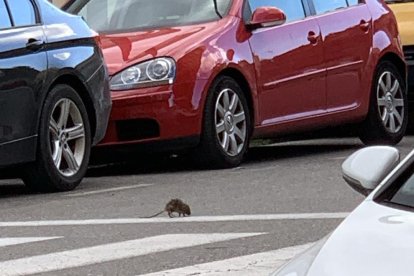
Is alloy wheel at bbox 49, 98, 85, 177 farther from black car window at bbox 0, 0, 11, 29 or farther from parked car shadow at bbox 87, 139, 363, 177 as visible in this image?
parked car shadow at bbox 87, 139, 363, 177

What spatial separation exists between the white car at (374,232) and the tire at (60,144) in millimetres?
6010

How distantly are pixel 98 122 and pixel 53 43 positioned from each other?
0.74 metres

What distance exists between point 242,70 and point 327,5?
173 centimetres

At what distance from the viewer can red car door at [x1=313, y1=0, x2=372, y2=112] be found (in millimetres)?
12914

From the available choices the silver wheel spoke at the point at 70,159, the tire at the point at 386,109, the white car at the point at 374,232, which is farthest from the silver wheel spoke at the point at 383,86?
the white car at the point at 374,232

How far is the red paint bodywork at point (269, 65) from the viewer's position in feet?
37.3

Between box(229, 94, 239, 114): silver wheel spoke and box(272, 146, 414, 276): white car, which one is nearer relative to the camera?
box(272, 146, 414, 276): white car

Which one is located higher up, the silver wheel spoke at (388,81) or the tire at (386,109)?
the silver wheel spoke at (388,81)

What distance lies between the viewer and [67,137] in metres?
10.3

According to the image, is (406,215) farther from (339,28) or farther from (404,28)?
(404,28)

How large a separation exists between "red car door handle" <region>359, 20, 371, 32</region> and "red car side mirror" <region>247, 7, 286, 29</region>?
1.58 meters

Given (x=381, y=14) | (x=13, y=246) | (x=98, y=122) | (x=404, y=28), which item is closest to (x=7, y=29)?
(x=98, y=122)

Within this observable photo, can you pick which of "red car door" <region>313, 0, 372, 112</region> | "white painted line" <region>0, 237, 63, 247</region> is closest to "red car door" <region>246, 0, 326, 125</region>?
"red car door" <region>313, 0, 372, 112</region>

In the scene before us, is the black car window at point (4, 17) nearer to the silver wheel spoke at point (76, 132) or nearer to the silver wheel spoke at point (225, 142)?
the silver wheel spoke at point (76, 132)
